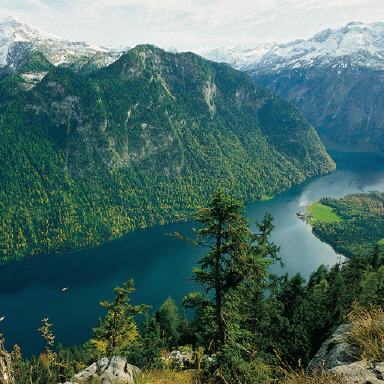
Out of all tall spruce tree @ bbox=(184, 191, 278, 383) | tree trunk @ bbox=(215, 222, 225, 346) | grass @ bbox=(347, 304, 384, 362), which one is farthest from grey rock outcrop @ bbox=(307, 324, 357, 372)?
tree trunk @ bbox=(215, 222, 225, 346)

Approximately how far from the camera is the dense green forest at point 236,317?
1945 cm

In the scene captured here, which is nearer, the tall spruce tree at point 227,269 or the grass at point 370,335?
the grass at point 370,335

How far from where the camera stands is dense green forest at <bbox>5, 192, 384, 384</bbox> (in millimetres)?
19453

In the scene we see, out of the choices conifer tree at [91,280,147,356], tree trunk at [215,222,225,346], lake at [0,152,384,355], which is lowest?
lake at [0,152,384,355]

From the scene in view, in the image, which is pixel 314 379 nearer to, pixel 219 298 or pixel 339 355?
pixel 339 355

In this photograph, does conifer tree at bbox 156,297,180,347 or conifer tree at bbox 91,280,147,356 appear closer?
conifer tree at bbox 91,280,147,356

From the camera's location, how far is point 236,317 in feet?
86.6

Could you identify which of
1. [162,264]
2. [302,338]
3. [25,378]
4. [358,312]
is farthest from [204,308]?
[162,264]

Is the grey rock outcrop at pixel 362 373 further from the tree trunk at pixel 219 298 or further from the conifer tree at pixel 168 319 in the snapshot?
the conifer tree at pixel 168 319

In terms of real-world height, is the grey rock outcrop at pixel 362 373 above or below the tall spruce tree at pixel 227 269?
above

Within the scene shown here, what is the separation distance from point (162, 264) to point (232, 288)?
165m

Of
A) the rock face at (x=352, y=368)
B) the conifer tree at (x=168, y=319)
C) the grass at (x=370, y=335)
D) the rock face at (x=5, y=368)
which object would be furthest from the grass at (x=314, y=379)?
the conifer tree at (x=168, y=319)

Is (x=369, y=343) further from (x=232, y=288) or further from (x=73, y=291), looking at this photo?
(x=73, y=291)

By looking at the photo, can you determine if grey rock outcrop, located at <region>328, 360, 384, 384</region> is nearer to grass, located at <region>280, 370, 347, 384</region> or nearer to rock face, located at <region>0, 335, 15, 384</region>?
grass, located at <region>280, 370, 347, 384</region>
